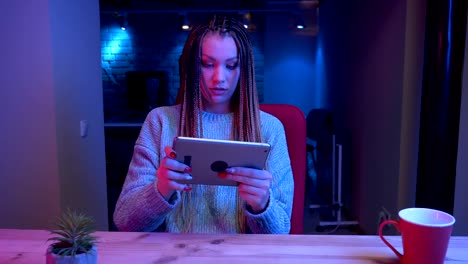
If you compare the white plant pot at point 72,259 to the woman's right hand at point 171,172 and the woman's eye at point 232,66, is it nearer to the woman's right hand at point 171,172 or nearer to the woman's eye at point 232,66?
the woman's right hand at point 171,172

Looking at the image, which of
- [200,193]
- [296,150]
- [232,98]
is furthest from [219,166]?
[296,150]

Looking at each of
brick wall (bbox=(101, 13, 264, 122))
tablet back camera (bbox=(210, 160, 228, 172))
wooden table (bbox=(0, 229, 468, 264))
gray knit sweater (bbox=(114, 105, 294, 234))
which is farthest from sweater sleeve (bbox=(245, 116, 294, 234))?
brick wall (bbox=(101, 13, 264, 122))

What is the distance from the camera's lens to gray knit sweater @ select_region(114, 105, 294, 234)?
41.3 inches

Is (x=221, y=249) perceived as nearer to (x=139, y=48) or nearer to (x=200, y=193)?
(x=200, y=193)

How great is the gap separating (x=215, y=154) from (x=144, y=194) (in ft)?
0.96

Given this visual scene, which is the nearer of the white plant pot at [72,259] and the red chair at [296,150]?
the white plant pot at [72,259]

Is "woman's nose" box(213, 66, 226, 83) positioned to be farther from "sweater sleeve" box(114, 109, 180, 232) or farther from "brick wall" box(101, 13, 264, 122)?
"brick wall" box(101, 13, 264, 122)

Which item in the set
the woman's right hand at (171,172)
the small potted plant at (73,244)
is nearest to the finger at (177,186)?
the woman's right hand at (171,172)

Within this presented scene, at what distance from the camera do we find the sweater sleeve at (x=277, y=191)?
104 cm

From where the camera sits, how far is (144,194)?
3.40 ft

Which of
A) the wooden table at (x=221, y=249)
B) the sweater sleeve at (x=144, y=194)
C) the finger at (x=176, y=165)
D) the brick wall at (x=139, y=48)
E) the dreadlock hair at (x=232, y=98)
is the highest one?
the brick wall at (x=139, y=48)

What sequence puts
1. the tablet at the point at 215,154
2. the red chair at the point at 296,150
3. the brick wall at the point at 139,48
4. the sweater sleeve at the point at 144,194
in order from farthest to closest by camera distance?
the brick wall at the point at 139,48 < the red chair at the point at 296,150 < the sweater sleeve at the point at 144,194 < the tablet at the point at 215,154

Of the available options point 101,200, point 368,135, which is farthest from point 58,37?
point 368,135

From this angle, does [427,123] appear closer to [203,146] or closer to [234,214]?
[234,214]
